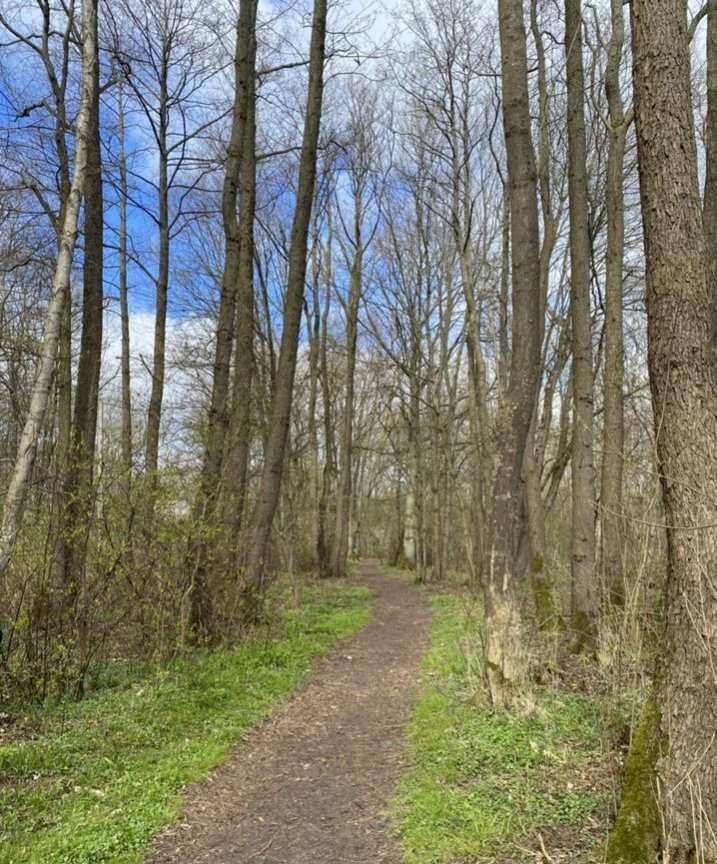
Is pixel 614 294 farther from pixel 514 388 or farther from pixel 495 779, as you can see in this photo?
pixel 495 779

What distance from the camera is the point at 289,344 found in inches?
379

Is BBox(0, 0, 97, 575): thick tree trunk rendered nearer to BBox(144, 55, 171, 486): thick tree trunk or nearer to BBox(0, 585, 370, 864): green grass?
BBox(0, 585, 370, 864): green grass

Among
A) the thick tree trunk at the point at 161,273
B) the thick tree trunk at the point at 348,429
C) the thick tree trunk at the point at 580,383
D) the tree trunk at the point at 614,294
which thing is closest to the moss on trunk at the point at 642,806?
the thick tree trunk at the point at 580,383

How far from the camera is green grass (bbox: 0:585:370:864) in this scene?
11.3 feet

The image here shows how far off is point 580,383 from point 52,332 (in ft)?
19.9

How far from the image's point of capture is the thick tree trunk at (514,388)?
5.41 meters

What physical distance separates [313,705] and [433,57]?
13934mm

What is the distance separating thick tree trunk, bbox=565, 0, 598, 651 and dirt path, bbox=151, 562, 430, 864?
7.52 feet

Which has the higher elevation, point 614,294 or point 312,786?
point 614,294

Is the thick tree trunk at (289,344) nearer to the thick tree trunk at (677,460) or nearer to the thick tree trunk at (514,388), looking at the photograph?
the thick tree trunk at (514,388)

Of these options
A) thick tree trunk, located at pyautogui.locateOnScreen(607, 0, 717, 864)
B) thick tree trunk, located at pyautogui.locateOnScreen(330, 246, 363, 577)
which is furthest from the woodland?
thick tree trunk, located at pyautogui.locateOnScreen(330, 246, 363, 577)

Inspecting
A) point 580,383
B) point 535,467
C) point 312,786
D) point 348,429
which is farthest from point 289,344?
point 348,429

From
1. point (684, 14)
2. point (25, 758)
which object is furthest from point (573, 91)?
point (25, 758)

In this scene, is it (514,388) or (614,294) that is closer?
(514,388)
